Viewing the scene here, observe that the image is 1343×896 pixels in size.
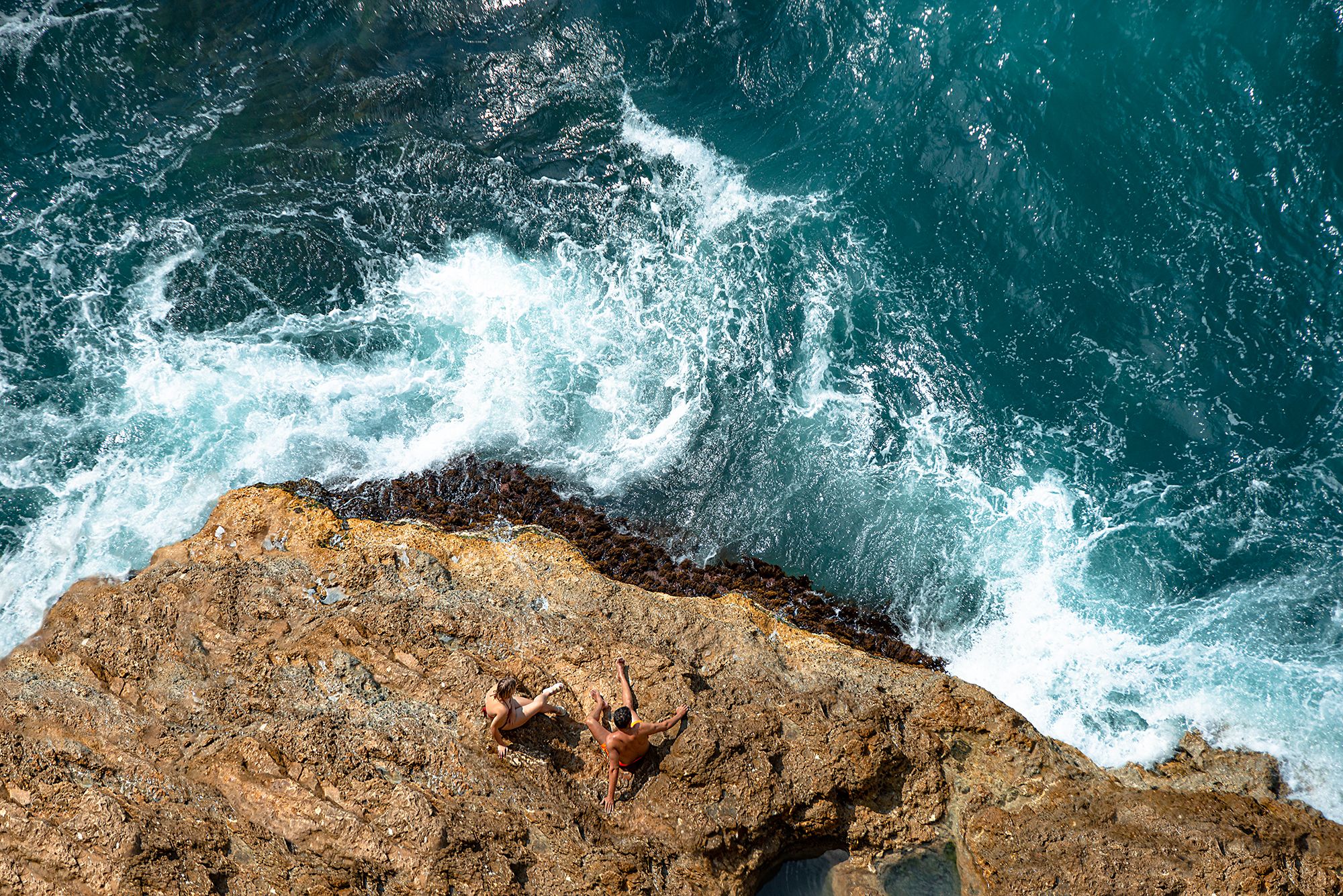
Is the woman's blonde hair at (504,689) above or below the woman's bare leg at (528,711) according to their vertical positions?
above

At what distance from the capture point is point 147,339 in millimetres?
17281

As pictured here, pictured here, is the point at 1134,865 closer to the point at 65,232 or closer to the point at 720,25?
the point at 720,25

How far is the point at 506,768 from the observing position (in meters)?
9.66

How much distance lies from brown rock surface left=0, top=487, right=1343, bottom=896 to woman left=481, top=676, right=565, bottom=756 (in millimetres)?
233

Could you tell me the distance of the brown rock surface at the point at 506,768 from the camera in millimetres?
8688

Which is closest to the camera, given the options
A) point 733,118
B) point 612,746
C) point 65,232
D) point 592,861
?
point 592,861

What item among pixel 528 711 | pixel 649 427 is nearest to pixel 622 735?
pixel 528 711

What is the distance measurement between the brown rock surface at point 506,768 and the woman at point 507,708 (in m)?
0.23

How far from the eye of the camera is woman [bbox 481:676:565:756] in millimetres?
9672

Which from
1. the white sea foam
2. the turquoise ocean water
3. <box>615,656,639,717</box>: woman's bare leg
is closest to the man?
<box>615,656,639,717</box>: woman's bare leg

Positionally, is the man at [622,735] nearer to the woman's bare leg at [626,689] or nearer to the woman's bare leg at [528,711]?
the woman's bare leg at [626,689]

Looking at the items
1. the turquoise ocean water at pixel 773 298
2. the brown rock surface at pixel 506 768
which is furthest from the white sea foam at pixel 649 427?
the brown rock surface at pixel 506 768

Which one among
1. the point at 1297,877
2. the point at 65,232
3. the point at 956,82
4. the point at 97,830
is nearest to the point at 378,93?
the point at 65,232

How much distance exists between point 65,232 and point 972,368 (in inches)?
802
